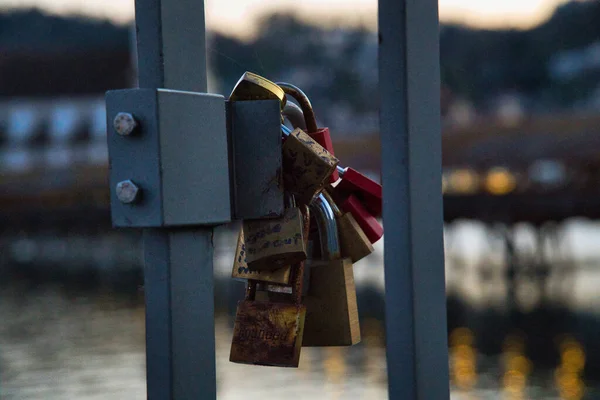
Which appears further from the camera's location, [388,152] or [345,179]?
[345,179]

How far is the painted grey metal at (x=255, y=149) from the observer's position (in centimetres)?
96

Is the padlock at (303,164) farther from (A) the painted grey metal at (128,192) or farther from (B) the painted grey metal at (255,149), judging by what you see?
(A) the painted grey metal at (128,192)

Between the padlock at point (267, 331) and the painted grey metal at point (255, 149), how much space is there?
0.16 metres

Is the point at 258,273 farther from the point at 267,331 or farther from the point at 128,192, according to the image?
the point at 128,192

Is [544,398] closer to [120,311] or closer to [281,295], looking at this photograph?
[281,295]

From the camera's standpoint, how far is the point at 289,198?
1.07 metres

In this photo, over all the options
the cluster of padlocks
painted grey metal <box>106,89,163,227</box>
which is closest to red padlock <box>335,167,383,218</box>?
the cluster of padlocks

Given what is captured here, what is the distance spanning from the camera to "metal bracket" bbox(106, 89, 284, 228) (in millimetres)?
830

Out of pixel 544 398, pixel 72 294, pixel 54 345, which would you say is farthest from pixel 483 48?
pixel 544 398

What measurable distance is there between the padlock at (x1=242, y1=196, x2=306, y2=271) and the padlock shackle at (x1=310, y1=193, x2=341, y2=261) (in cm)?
15

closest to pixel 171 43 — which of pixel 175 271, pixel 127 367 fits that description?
pixel 175 271

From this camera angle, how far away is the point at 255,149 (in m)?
0.97

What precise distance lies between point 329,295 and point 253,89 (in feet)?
1.00

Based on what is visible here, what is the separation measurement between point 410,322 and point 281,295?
19 cm
